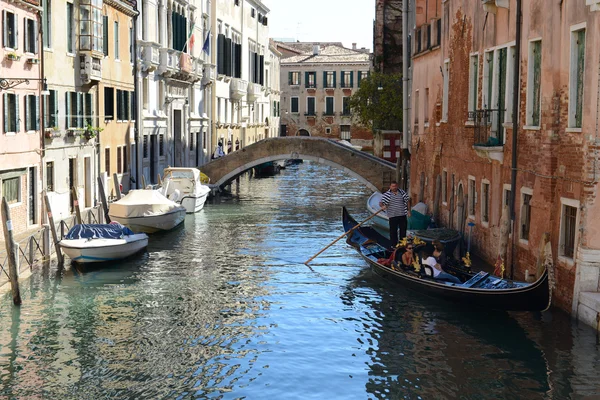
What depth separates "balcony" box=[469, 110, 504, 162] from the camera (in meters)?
14.7

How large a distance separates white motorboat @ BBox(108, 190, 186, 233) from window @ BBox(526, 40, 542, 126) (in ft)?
32.0

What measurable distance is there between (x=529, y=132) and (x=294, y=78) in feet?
161

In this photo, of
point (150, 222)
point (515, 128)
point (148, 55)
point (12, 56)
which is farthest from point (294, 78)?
point (515, 128)

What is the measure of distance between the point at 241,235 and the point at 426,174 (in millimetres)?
4475

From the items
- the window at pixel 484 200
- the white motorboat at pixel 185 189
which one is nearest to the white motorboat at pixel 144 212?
the white motorboat at pixel 185 189

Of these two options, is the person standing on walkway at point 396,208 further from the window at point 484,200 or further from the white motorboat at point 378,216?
the white motorboat at point 378,216

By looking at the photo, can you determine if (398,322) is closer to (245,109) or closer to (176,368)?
(176,368)

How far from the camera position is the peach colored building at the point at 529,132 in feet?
36.4

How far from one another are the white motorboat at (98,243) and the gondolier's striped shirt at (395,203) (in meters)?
4.52

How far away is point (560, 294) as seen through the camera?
39.1 feet

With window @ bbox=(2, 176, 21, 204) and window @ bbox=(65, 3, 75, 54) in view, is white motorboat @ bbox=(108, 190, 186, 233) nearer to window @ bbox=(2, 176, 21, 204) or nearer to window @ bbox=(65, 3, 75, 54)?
window @ bbox=(2, 176, 21, 204)

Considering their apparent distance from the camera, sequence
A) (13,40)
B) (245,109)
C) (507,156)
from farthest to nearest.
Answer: (245,109) → (13,40) → (507,156)

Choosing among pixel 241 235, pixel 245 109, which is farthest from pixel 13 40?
pixel 245 109

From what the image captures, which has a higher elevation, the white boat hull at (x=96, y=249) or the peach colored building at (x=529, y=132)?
the peach colored building at (x=529, y=132)
